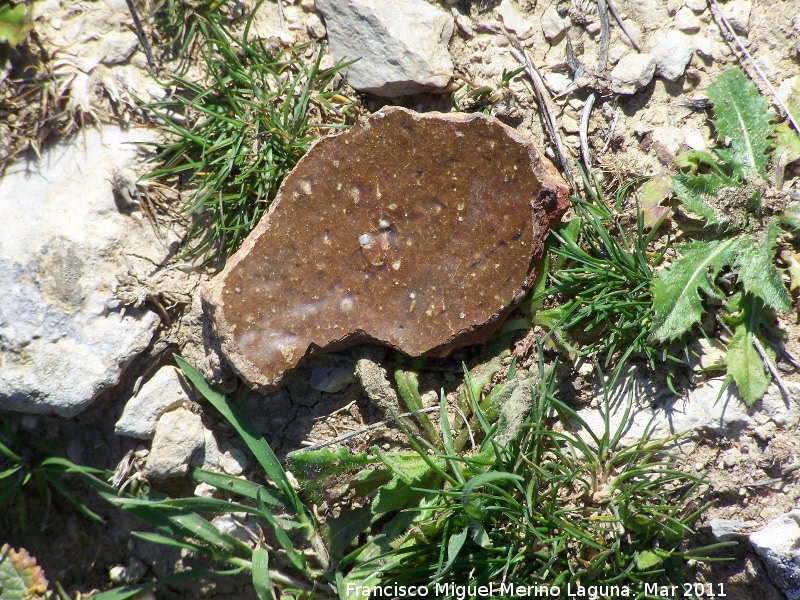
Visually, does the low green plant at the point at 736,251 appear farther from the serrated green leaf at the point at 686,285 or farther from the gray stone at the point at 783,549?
the gray stone at the point at 783,549

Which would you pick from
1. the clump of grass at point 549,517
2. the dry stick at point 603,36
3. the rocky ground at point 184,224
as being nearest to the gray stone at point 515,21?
the rocky ground at point 184,224

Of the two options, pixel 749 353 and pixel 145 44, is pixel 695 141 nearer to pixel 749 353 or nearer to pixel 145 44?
pixel 749 353

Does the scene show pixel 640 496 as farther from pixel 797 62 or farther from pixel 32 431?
pixel 32 431

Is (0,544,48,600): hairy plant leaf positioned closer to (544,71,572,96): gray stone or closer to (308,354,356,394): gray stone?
(308,354,356,394): gray stone

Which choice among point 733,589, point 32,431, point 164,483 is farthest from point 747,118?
point 32,431

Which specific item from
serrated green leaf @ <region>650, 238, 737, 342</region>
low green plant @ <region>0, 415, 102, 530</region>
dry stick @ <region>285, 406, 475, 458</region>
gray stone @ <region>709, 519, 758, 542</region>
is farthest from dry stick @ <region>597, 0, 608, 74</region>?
low green plant @ <region>0, 415, 102, 530</region>

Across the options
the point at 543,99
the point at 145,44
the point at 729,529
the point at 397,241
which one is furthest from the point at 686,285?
the point at 145,44

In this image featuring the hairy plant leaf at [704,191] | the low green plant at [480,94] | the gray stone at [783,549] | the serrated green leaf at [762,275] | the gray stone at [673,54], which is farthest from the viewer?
the low green plant at [480,94]
